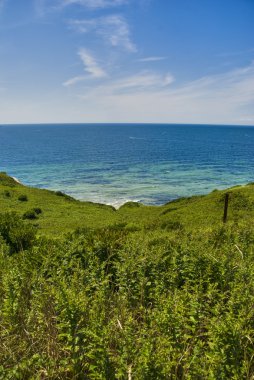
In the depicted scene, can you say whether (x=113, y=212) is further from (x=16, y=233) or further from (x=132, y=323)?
(x=132, y=323)

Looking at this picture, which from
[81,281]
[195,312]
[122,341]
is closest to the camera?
[122,341]

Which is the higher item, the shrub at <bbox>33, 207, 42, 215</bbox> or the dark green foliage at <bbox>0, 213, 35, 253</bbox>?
the dark green foliage at <bbox>0, 213, 35, 253</bbox>

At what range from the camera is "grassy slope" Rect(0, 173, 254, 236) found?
3244 cm

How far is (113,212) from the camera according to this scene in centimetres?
4706

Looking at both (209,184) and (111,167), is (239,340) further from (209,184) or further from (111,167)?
(111,167)

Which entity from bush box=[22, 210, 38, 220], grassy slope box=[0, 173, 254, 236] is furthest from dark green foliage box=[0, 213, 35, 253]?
bush box=[22, 210, 38, 220]

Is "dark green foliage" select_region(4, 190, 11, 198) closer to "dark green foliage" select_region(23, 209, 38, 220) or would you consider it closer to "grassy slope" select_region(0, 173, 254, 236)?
"grassy slope" select_region(0, 173, 254, 236)

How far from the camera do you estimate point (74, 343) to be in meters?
5.04

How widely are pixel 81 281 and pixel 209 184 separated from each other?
3151 inches

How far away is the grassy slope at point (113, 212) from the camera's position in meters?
32.4

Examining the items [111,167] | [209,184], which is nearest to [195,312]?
[209,184]

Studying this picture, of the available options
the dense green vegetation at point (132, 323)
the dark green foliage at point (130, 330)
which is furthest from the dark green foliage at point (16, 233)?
the dark green foliage at point (130, 330)

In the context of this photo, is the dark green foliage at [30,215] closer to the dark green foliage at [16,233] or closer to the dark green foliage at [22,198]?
the dark green foliage at [22,198]

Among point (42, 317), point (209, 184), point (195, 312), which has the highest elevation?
point (195, 312)
